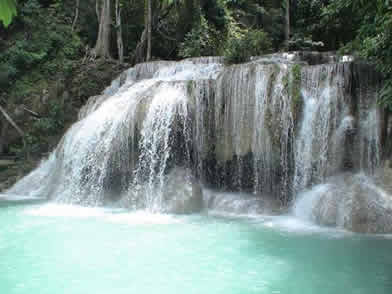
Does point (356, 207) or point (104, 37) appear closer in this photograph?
point (356, 207)

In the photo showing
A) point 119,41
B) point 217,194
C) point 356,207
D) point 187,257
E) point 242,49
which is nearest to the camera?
point 187,257

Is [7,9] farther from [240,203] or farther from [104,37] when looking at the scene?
[104,37]

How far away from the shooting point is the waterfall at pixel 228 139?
7.95 m

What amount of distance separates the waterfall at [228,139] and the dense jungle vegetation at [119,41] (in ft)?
3.26

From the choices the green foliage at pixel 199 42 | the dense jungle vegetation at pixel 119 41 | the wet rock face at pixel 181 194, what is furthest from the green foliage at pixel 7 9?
the green foliage at pixel 199 42

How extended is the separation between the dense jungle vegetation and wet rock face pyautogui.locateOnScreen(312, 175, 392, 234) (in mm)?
1478

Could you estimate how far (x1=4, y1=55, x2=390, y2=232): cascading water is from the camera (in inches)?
313

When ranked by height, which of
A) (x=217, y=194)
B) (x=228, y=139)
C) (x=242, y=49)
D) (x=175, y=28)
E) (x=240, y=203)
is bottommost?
(x=240, y=203)

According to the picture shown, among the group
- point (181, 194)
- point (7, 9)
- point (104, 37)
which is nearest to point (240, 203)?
point (181, 194)

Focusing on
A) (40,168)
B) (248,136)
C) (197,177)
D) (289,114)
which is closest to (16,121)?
(40,168)

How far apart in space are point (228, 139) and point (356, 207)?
304cm

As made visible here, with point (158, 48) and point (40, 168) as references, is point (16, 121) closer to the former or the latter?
point (40, 168)

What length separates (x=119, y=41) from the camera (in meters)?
16.1

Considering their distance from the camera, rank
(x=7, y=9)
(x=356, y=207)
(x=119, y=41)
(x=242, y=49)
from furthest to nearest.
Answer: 1. (x=119, y=41)
2. (x=242, y=49)
3. (x=356, y=207)
4. (x=7, y=9)
